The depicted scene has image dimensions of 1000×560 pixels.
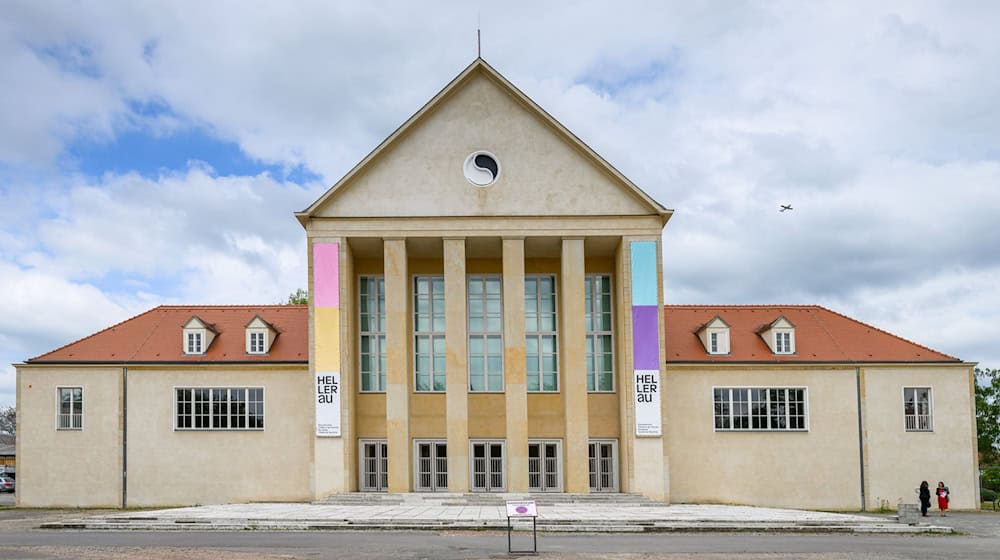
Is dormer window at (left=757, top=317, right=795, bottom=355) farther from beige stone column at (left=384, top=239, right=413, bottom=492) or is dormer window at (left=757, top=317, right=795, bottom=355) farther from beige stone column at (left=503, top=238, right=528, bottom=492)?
beige stone column at (left=384, top=239, right=413, bottom=492)

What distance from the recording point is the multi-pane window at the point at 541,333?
39.7 meters

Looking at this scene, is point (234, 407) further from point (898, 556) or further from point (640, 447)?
point (898, 556)

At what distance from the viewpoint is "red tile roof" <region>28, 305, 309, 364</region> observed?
39969 millimetres

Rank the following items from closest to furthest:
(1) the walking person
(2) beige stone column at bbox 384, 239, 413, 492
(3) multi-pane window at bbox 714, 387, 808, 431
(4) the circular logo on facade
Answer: (1) the walking person
(2) beige stone column at bbox 384, 239, 413, 492
(4) the circular logo on facade
(3) multi-pane window at bbox 714, 387, 808, 431

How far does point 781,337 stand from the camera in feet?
134

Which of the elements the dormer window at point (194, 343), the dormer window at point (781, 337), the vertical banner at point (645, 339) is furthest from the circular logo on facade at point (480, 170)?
the dormer window at point (781, 337)

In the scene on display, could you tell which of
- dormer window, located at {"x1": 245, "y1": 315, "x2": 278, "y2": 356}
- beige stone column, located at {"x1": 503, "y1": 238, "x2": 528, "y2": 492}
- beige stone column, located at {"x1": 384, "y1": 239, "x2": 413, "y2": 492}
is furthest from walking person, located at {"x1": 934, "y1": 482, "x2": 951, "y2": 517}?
dormer window, located at {"x1": 245, "y1": 315, "x2": 278, "y2": 356}

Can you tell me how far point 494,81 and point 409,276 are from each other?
8913mm

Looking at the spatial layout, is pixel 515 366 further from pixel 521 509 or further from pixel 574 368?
pixel 521 509

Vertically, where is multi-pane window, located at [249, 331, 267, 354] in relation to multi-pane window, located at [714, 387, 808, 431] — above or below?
above

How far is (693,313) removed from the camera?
43375mm

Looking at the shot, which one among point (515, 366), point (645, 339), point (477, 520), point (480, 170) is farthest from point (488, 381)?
point (477, 520)

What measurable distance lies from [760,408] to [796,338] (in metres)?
4.11

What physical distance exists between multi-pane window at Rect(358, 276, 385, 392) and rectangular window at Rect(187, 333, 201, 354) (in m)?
7.10
